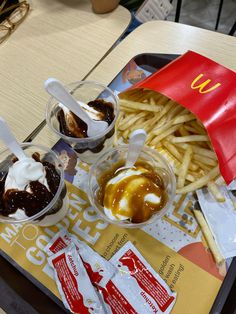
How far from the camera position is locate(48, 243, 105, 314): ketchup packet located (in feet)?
2.88

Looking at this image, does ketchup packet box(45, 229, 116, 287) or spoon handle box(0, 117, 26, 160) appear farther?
ketchup packet box(45, 229, 116, 287)

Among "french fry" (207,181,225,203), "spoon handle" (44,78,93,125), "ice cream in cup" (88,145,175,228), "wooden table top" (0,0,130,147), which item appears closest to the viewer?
"spoon handle" (44,78,93,125)

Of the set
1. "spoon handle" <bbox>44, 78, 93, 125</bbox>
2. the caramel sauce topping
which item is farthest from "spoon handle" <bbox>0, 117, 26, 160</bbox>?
the caramel sauce topping

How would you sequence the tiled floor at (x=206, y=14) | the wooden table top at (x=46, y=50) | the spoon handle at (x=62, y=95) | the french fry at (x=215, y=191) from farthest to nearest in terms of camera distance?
1. the tiled floor at (x=206, y=14)
2. the wooden table top at (x=46, y=50)
3. the french fry at (x=215, y=191)
4. the spoon handle at (x=62, y=95)

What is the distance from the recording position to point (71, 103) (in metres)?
0.85

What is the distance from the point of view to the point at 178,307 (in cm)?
88

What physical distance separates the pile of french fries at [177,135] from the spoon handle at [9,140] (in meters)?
0.40

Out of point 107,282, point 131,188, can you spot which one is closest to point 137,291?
point 107,282

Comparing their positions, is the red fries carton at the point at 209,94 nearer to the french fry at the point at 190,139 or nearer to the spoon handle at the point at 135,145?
the french fry at the point at 190,139

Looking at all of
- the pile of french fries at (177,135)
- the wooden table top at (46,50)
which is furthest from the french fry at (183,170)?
the wooden table top at (46,50)

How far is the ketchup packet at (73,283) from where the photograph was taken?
2.88 ft

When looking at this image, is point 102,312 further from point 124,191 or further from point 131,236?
point 124,191

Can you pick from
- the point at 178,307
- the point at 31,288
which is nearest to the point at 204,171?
the point at 178,307

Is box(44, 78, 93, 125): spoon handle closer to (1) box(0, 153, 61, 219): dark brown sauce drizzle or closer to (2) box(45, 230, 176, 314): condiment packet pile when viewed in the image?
(1) box(0, 153, 61, 219): dark brown sauce drizzle
